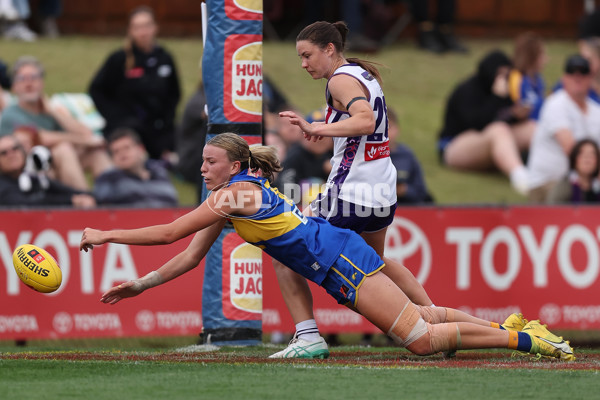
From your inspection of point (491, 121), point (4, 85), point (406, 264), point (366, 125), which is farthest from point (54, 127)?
point (366, 125)

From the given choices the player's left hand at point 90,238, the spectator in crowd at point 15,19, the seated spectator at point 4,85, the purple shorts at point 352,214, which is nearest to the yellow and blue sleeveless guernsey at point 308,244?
the purple shorts at point 352,214

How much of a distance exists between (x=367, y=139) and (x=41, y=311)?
4.43 meters

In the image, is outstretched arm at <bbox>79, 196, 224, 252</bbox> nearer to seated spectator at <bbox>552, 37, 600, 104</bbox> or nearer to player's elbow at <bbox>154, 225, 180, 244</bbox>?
player's elbow at <bbox>154, 225, 180, 244</bbox>

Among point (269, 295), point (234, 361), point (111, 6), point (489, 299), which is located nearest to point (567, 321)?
point (489, 299)

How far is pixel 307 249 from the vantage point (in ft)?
22.5

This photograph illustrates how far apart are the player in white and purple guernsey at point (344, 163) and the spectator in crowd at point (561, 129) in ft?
20.4

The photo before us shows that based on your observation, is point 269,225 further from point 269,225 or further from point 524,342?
point 524,342

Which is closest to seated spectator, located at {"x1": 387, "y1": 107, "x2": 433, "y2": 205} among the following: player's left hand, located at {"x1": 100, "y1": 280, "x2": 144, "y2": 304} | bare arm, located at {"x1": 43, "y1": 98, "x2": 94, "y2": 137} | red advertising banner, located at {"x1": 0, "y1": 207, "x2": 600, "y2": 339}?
red advertising banner, located at {"x1": 0, "y1": 207, "x2": 600, "y2": 339}

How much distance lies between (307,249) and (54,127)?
6.38 meters

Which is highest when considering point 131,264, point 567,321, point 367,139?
point 367,139

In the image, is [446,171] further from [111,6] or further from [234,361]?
[234,361]

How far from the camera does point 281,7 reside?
62.1ft

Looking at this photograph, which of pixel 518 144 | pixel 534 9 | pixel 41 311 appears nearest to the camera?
pixel 41 311

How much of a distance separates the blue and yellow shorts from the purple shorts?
26cm
